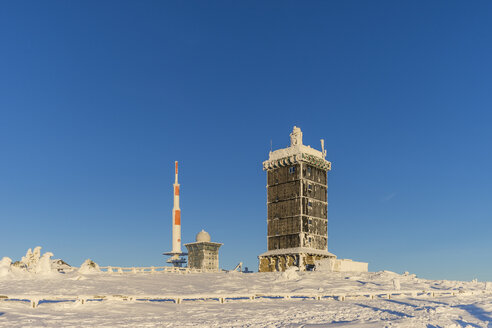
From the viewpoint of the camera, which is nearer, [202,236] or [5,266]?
[5,266]

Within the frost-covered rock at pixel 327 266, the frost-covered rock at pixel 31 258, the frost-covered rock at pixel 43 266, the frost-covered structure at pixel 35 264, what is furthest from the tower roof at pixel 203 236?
the frost-covered rock at pixel 43 266

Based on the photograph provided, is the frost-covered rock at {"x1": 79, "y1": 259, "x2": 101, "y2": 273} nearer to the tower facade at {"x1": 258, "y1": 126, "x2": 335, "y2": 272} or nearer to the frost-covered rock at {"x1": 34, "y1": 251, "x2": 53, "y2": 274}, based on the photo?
the frost-covered rock at {"x1": 34, "y1": 251, "x2": 53, "y2": 274}

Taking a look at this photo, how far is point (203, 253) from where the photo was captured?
83.0m

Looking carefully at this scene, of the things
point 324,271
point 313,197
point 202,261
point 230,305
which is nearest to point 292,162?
point 313,197

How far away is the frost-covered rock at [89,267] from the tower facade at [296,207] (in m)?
27.3

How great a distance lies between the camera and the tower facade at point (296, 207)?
6581cm

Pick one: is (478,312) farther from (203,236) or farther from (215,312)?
(203,236)

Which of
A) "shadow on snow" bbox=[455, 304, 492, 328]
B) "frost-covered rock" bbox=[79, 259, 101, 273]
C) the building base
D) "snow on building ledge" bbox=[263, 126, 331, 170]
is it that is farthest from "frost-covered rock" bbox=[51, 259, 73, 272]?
"shadow on snow" bbox=[455, 304, 492, 328]

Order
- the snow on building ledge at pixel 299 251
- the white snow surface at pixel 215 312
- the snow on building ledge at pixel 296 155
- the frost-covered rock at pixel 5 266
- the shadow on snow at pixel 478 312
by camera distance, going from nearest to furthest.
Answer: the white snow surface at pixel 215 312
the shadow on snow at pixel 478 312
the frost-covered rock at pixel 5 266
the snow on building ledge at pixel 299 251
the snow on building ledge at pixel 296 155

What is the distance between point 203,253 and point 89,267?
39765 mm

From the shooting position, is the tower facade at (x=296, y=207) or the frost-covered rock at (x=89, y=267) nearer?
the frost-covered rock at (x=89, y=267)

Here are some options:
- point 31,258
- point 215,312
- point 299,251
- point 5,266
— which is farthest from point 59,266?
point 215,312

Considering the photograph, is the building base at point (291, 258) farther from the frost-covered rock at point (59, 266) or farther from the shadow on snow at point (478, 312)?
the shadow on snow at point (478, 312)

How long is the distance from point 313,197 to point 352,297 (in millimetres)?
37992
